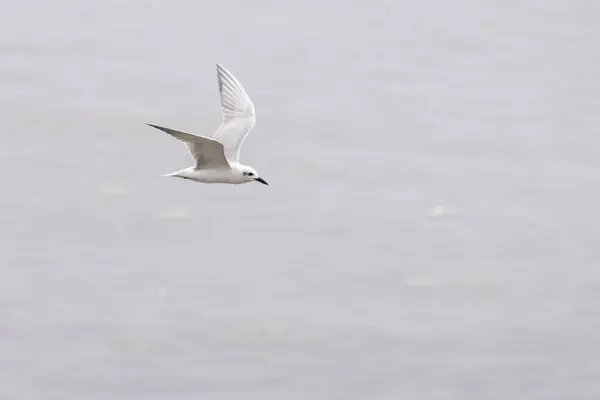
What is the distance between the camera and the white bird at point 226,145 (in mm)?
6641

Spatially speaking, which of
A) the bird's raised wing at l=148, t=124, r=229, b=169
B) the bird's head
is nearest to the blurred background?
the bird's head

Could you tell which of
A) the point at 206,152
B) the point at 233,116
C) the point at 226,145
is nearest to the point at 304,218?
the point at 233,116

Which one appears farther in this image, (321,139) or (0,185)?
(321,139)

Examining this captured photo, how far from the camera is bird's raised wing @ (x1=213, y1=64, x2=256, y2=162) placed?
7379 mm

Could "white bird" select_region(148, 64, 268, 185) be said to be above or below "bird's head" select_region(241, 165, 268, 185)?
above

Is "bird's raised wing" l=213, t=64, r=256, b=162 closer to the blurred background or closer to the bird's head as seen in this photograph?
the bird's head

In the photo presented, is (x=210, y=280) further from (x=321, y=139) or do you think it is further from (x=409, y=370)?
(x=321, y=139)

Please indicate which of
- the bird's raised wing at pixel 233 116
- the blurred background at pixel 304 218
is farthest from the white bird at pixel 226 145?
the blurred background at pixel 304 218

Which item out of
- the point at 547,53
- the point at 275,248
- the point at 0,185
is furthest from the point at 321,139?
the point at 547,53

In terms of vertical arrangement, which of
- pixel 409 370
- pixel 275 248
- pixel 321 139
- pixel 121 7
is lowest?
pixel 409 370

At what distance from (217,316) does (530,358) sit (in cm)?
218

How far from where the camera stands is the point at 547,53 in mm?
14211

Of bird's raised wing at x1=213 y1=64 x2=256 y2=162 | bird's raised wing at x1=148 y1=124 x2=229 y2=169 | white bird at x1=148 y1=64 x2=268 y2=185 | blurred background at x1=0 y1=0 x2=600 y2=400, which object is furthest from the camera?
blurred background at x1=0 y1=0 x2=600 y2=400

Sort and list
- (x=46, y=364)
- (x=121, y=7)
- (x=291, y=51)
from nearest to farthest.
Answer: (x=46, y=364) → (x=291, y=51) → (x=121, y=7)
